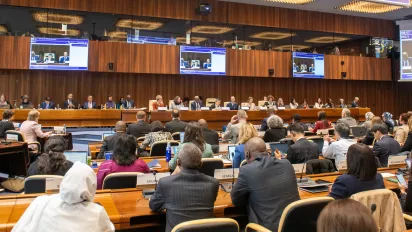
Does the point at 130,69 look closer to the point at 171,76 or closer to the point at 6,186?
the point at 171,76

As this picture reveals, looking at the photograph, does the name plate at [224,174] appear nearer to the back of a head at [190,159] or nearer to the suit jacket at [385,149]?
the back of a head at [190,159]

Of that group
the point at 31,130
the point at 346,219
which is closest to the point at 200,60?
the point at 31,130

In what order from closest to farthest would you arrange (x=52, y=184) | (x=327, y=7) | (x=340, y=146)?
(x=52, y=184) < (x=340, y=146) < (x=327, y=7)

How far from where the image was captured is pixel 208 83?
13828 millimetres

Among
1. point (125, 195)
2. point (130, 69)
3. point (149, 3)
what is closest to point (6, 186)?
point (125, 195)

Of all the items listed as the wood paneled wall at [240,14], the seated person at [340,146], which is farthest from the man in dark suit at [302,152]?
the wood paneled wall at [240,14]

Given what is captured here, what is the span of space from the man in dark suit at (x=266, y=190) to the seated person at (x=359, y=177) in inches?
13.5

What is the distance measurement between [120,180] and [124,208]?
2.19 feet

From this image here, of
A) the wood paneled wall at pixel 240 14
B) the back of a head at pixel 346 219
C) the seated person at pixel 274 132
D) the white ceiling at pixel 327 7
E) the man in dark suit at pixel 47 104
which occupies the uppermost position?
the white ceiling at pixel 327 7

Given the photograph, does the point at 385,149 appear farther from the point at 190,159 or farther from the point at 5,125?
the point at 5,125

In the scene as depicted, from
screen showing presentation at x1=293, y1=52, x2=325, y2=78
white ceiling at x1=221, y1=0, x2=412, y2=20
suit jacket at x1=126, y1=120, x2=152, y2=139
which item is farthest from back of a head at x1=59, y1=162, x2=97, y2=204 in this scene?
screen showing presentation at x1=293, y1=52, x2=325, y2=78

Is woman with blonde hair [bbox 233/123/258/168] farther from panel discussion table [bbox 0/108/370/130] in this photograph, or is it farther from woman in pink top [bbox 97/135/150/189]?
panel discussion table [bbox 0/108/370/130]

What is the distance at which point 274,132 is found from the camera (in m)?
6.43

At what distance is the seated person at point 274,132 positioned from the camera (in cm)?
643
